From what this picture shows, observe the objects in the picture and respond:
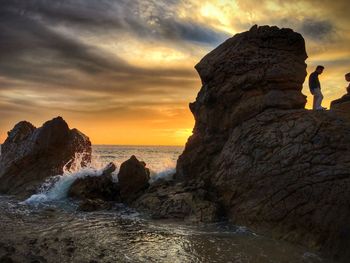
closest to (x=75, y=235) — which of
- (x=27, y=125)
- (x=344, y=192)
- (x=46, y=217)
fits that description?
(x=46, y=217)

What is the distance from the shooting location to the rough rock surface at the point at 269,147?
9742mm

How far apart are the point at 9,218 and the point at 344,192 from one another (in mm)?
10221

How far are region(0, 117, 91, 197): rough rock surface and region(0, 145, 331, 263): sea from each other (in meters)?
4.42

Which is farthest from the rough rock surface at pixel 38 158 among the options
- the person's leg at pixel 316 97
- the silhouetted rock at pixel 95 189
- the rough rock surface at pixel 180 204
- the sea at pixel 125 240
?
the person's leg at pixel 316 97

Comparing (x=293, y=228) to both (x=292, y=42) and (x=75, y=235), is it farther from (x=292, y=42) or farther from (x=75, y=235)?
(x=292, y=42)

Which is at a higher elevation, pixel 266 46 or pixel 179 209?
pixel 266 46

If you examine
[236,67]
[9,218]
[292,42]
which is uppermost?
[292,42]

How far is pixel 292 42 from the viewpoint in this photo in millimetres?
14203

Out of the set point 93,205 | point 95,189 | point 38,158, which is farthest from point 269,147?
point 38,158

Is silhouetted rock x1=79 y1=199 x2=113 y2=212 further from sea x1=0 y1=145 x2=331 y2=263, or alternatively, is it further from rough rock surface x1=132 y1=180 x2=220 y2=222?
rough rock surface x1=132 y1=180 x2=220 y2=222

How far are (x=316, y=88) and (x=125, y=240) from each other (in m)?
10.7

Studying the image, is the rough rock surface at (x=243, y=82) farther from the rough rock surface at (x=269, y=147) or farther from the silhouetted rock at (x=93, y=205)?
the silhouetted rock at (x=93, y=205)

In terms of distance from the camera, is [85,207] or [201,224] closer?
[201,224]

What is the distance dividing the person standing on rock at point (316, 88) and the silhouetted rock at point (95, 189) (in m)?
9.40
